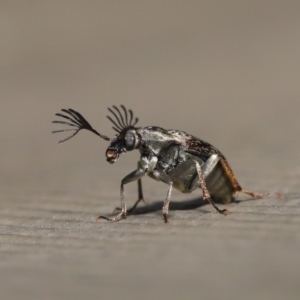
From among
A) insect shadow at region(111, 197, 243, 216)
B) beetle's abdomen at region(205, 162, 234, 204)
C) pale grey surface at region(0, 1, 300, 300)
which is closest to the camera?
pale grey surface at region(0, 1, 300, 300)

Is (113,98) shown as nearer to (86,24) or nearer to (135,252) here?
(86,24)

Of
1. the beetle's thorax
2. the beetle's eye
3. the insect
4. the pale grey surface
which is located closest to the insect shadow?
the pale grey surface

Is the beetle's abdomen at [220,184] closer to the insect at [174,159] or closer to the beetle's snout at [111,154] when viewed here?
the insect at [174,159]

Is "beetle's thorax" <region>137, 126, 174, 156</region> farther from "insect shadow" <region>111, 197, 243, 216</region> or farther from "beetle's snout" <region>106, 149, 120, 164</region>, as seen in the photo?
"insect shadow" <region>111, 197, 243, 216</region>

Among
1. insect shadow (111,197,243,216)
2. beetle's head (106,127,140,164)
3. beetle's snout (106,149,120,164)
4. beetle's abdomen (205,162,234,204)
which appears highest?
beetle's head (106,127,140,164)

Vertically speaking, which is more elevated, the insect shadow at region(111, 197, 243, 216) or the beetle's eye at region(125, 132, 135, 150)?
the beetle's eye at region(125, 132, 135, 150)

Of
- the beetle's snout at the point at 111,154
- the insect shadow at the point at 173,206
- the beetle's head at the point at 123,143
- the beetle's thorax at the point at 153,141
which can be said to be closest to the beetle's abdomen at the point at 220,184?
the insect shadow at the point at 173,206

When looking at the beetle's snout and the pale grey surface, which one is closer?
the pale grey surface
